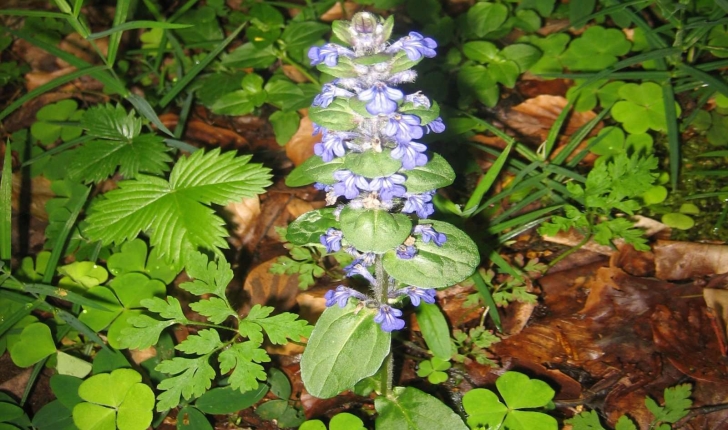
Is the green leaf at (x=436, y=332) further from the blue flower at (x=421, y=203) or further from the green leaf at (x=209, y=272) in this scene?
the green leaf at (x=209, y=272)

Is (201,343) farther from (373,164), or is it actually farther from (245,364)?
(373,164)

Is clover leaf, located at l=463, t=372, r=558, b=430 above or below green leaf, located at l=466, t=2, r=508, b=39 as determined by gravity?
below

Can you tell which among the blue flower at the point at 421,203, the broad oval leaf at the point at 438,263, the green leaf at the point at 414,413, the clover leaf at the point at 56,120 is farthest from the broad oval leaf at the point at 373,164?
the clover leaf at the point at 56,120

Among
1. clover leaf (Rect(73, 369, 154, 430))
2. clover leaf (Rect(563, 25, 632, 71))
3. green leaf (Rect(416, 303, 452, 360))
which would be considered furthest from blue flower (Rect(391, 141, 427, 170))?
clover leaf (Rect(563, 25, 632, 71))

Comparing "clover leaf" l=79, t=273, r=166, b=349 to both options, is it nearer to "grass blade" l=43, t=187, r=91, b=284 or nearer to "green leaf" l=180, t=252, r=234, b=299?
"grass blade" l=43, t=187, r=91, b=284

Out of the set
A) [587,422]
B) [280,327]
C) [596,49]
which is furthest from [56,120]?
[587,422]

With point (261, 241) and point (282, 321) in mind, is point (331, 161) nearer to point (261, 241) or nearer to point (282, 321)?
point (282, 321)
